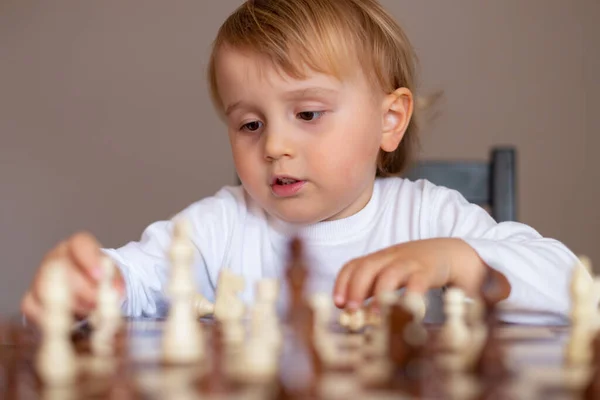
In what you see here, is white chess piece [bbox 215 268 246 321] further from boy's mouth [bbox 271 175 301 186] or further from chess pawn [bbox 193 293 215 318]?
boy's mouth [bbox 271 175 301 186]

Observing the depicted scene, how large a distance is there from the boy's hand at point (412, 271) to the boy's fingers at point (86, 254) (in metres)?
0.31

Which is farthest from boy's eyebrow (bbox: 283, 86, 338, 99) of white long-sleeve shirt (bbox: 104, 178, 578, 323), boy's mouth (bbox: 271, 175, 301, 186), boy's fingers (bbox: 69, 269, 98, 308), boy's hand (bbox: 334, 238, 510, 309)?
boy's fingers (bbox: 69, 269, 98, 308)

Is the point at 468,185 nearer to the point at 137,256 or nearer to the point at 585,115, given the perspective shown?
the point at 137,256

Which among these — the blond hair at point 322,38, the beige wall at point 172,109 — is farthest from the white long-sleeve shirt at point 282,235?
the beige wall at point 172,109

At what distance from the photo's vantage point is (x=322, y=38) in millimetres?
1339

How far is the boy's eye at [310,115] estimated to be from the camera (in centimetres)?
130

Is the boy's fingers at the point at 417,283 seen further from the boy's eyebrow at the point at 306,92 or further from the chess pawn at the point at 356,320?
the boy's eyebrow at the point at 306,92

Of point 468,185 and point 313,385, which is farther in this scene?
point 468,185

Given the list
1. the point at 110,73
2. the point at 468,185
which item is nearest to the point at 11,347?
the point at 468,185

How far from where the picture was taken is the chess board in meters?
0.51

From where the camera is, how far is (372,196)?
61.9 inches

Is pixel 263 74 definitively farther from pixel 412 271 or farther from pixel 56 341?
pixel 56 341

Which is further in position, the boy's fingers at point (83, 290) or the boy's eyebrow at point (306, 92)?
the boy's eyebrow at point (306, 92)

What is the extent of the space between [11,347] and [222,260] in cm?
80
